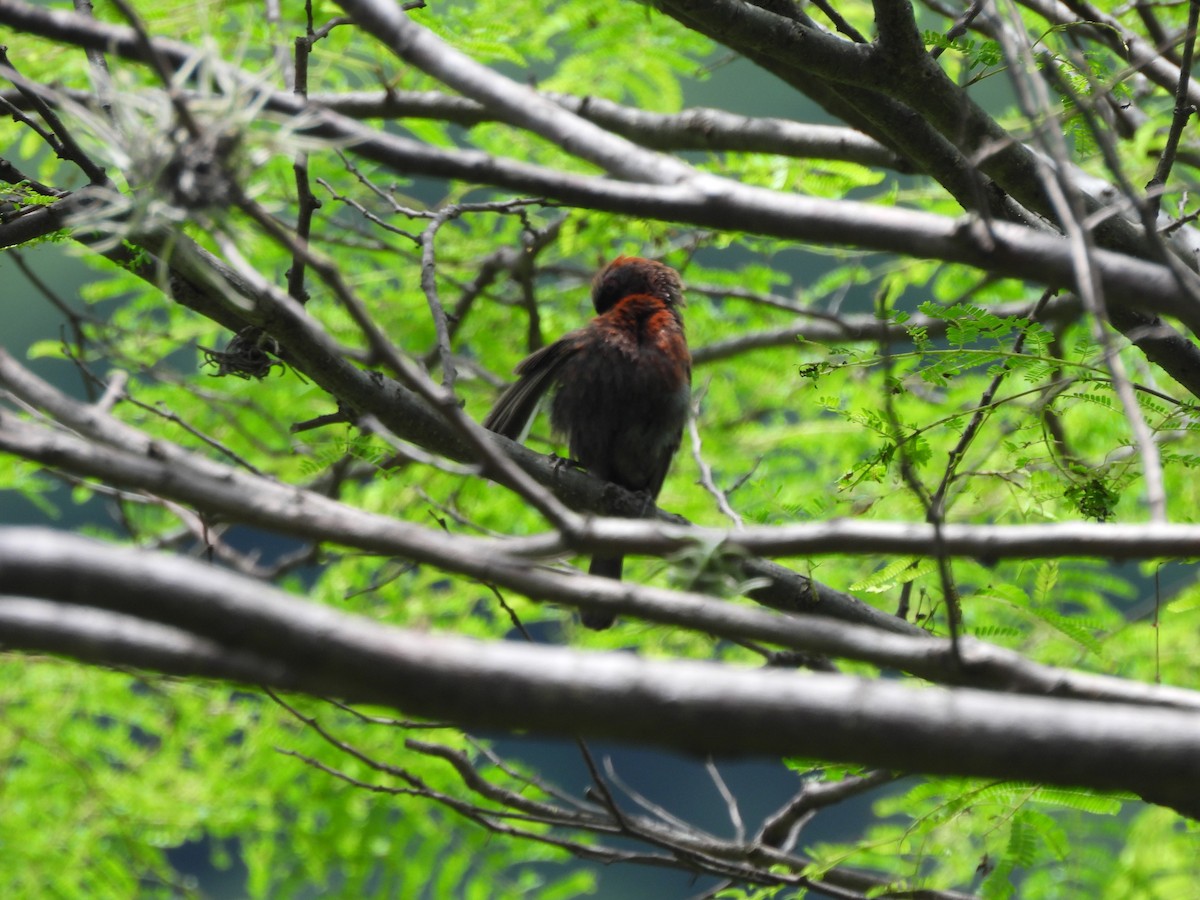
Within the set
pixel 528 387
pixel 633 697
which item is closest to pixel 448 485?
pixel 528 387

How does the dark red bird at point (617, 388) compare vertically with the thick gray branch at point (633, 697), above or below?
above

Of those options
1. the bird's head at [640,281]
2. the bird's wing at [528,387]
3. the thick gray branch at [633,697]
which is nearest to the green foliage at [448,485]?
the bird's head at [640,281]

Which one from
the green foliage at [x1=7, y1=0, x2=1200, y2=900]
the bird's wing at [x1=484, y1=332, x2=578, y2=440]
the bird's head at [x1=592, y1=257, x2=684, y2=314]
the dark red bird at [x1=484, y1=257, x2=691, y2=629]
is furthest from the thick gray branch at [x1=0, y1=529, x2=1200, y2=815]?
the bird's head at [x1=592, y1=257, x2=684, y2=314]

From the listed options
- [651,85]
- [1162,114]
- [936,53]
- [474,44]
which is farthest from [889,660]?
[651,85]

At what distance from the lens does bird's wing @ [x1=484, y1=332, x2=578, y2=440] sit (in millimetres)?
4428

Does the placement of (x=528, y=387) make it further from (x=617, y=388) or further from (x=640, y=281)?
(x=640, y=281)

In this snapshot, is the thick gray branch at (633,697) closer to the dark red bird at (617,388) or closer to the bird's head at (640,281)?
the dark red bird at (617,388)

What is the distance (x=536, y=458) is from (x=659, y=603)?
1.72 meters

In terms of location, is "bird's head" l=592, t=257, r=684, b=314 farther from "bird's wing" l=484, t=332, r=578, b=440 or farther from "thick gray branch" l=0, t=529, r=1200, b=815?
"thick gray branch" l=0, t=529, r=1200, b=815

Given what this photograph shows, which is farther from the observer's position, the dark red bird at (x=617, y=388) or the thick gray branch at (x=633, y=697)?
the dark red bird at (x=617, y=388)

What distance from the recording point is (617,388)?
466cm

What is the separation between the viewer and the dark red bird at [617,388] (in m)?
4.64

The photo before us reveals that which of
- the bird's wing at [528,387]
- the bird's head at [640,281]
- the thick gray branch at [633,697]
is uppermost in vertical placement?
the bird's head at [640,281]

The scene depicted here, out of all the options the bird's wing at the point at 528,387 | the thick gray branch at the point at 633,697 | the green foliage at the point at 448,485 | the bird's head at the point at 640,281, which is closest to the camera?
the thick gray branch at the point at 633,697
